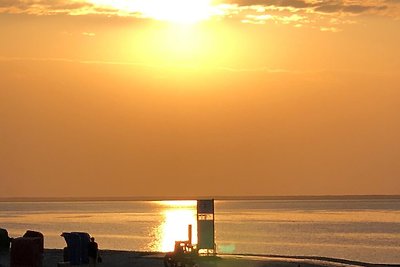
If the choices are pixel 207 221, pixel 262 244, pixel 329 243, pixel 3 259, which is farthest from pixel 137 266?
pixel 329 243

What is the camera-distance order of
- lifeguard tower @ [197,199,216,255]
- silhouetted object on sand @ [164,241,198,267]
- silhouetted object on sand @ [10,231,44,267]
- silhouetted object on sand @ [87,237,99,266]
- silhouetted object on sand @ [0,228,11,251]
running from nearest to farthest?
silhouetted object on sand @ [10,231,44,267] → silhouetted object on sand @ [164,241,198,267] → silhouetted object on sand @ [87,237,99,266] → lifeguard tower @ [197,199,216,255] → silhouetted object on sand @ [0,228,11,251]

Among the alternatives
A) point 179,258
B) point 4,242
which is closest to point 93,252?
point 179,258

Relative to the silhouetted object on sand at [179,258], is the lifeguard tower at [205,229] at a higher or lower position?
higher

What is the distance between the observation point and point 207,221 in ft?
168

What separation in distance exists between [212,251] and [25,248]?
1113cm

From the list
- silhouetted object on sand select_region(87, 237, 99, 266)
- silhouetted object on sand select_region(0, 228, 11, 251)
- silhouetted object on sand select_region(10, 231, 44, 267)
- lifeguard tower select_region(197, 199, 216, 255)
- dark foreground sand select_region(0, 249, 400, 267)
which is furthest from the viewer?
silhouetted object on sand select_region(0, 228, 11, 251)

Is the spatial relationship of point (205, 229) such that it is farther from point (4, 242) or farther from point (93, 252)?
point (4, 242)

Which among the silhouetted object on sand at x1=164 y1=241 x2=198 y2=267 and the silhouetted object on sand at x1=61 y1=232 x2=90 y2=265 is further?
the silhouetted object on sand at x1=61 y1=232 x2=90 y2=265

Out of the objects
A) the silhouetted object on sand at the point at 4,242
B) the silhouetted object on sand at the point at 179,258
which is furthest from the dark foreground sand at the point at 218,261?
the silhouetted object on sand at the point at 4,242

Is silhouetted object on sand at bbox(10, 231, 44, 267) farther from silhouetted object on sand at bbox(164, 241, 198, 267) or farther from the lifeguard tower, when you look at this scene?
the lifeguard tower

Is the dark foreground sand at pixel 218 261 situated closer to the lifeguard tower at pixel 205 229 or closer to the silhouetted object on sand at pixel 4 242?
the lifeguard tower at pixel 205 229

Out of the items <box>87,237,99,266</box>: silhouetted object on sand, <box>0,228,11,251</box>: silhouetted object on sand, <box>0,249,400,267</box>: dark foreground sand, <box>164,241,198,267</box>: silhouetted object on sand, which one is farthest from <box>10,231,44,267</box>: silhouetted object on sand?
<box>0,228,11,251</box>: silhouetted object on sand

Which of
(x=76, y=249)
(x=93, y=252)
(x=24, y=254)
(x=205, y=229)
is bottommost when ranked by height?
(x=24, y=254)

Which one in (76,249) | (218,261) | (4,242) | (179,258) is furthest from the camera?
(4,242)
